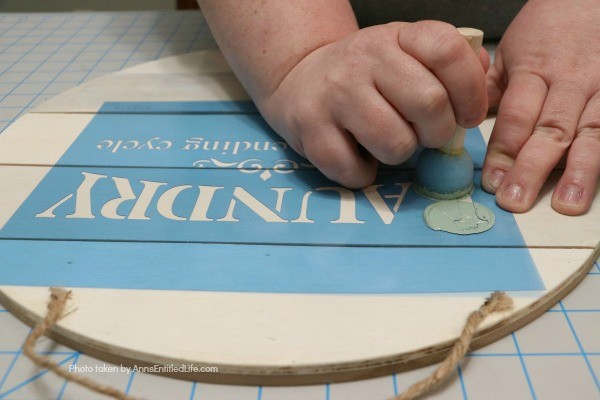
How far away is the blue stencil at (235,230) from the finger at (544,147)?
0.02 meters

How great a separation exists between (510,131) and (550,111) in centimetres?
5

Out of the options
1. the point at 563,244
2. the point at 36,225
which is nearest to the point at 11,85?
the point at 36,225

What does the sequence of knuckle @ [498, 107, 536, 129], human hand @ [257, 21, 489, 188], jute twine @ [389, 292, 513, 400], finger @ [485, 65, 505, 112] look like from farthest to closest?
1. finger @ [485, 65, 505, 112]
2. knuckle @ [498, 107, 536, 129]
3. human hand @ [257, 21, 489, 188]
4. jute twine @ [389, 292, 513, 400]

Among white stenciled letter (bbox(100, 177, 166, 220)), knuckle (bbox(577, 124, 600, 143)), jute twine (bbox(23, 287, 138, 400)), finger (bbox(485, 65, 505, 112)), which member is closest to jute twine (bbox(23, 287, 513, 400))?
jute twine (bbox(23, 287, 138, 400))

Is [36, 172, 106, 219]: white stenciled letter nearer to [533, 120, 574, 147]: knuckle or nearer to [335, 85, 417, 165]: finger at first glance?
[335, 85, 417, 165]: finger

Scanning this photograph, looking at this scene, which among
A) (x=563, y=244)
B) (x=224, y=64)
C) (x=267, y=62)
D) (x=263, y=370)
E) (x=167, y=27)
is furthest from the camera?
(x=167, y=27)

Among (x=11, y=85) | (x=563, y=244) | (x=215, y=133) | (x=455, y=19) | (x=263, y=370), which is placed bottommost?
(x=263, y=370)

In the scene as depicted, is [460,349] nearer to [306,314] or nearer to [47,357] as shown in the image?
[306,314]

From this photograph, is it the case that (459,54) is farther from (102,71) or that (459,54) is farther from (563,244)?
(102,71)

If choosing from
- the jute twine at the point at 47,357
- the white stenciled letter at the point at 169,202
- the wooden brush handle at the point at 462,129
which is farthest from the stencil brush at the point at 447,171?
the jute twine at the point at 47,357

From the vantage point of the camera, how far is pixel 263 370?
430mm

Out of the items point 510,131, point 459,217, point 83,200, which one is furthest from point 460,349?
point 83,200

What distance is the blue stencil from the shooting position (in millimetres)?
507

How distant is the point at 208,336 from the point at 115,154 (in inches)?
13.0
